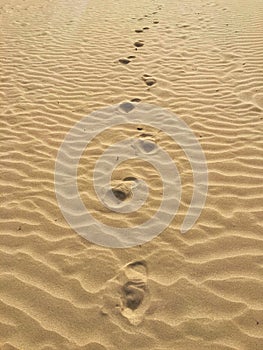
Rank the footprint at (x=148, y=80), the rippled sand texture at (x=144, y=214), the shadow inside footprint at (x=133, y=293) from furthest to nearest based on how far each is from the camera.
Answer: the footprint at (x=148, y=80) → the shadow inside footprint at (x=133, y=293) → the rippled sand texture at (x=144, y=214)

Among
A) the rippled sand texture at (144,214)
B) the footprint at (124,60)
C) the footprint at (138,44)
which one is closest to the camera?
the rippled sand texture at (144,214)

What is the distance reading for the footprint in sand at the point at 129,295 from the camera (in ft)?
9.51

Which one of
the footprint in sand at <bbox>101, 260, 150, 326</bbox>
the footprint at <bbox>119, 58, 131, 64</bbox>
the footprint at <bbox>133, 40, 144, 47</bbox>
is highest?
the footprint at <bbox>133, 40, 144, 47</bbox>

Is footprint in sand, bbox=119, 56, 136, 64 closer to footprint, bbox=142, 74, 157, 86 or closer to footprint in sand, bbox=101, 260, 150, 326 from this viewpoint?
footprint, bbox=142, 74, 157, 86

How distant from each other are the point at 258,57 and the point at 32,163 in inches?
194

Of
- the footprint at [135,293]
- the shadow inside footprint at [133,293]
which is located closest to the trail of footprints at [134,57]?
the footprint at [135,293]

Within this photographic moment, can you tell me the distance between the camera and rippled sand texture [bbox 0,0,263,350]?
9.27 ft

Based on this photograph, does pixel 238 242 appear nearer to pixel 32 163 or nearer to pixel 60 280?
pixel 60 280

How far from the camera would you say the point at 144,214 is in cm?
381

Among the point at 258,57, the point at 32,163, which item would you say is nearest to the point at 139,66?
the point at 258,57

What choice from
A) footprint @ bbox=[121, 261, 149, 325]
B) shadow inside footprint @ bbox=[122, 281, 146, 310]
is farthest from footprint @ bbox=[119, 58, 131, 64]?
shadow inside footprint @ bbox=[122, 281, 146, 310]

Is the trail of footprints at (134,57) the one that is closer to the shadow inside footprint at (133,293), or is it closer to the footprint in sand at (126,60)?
the footprint in sand at (126,60)

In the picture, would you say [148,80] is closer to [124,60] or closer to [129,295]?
[124,60]

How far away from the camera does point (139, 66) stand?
7141mm
